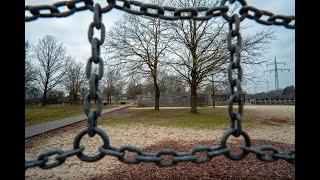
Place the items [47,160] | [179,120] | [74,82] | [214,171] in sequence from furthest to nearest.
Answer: [74,82]
[179,120]
[214,171]
[47,160]

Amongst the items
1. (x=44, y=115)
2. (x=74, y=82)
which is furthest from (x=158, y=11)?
(x=74, y=82)

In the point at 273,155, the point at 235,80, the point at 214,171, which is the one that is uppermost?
the point at 235,80

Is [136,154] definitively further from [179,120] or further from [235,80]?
[179,120]

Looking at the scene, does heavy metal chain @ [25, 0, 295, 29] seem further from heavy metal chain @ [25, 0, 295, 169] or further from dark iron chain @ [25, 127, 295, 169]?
dark iron chain @ [25, 127, 295, 169]

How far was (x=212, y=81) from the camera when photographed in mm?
21750

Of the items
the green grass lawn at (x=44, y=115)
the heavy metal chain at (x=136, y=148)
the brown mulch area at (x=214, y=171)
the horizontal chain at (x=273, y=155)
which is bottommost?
the green grass lawn at (x=44, y=115)

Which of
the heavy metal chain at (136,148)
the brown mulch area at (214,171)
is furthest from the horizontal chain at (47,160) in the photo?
the brown mulch area at (214,171)

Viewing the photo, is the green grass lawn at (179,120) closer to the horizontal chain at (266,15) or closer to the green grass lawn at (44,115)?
the green grass lawn at (44,115)

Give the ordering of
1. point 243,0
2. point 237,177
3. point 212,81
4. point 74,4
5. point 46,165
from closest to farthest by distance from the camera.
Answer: point 46,165 < point 74,4 < point 243,0 < point 237,177 < point 212,81

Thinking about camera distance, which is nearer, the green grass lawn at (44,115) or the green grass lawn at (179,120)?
the green grass lawn at (179,120)

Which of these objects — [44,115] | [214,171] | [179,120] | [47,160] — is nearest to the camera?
[47,160]
